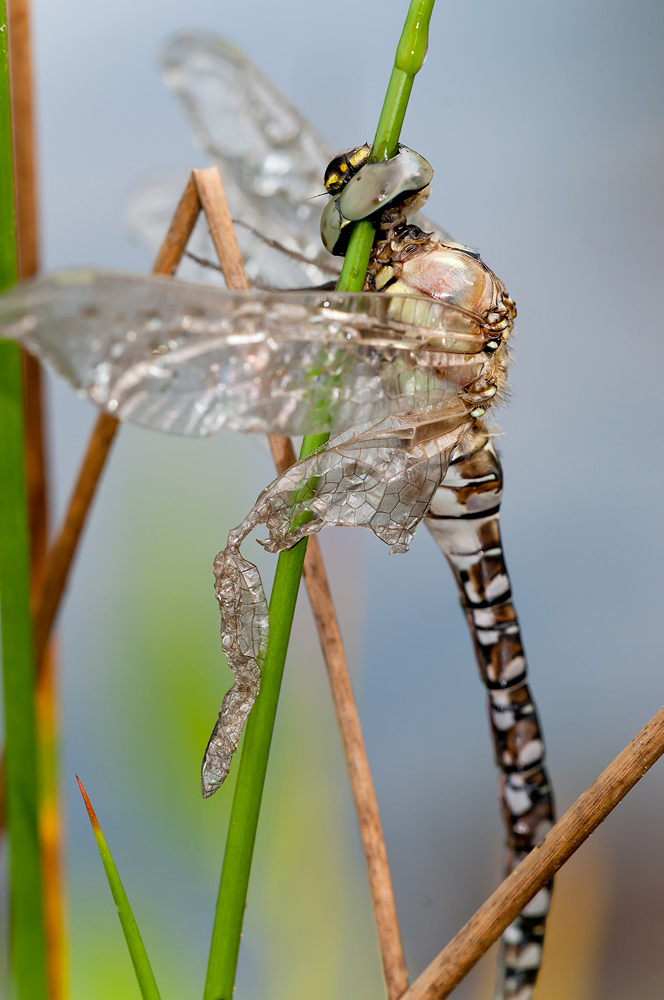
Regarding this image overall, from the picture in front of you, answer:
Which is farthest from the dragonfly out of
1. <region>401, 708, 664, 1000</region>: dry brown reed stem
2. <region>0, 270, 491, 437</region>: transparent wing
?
<region>401, 708, 664, 1000</region>: dry brown reed stem

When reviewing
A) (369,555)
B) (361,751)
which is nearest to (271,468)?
(369,555)

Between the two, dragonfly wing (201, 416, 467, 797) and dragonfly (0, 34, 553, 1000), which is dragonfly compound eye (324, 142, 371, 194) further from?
dragonfly wing (201, 416, 467, 797)

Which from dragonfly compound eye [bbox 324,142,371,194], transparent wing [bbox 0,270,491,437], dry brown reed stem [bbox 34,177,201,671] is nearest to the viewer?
transparent wing [bbox 0,270,491,437]

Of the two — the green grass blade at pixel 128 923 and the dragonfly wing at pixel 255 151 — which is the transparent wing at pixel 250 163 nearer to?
the dragonfly wing at pixel 255 151

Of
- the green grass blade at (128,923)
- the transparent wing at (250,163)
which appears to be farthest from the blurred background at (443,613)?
the green grass blade at (128,923)

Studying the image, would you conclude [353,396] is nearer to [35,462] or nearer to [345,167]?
[345,167]

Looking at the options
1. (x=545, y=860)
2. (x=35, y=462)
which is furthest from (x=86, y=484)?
(x=545, y=860)
